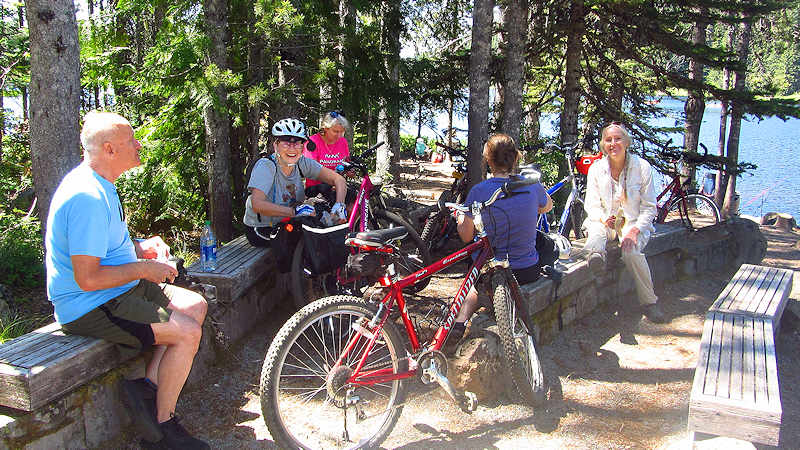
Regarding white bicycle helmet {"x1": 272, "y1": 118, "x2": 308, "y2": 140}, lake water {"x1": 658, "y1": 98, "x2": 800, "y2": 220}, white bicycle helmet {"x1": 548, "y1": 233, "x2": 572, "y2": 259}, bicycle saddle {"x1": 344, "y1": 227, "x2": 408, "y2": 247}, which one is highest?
white bicycle helmet {"x1": 272, "y1": 118, "x2": 308, "y2": 140}

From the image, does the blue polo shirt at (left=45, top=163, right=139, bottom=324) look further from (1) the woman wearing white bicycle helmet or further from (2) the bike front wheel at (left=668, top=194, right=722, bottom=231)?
(2) the bike front wheel at (left=668, top=194, right=722, bottom=231)

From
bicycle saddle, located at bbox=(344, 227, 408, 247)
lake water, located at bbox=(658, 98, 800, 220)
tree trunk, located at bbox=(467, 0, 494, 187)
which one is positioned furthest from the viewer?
lake water, located at bbox=(658, 98, 800, 220)

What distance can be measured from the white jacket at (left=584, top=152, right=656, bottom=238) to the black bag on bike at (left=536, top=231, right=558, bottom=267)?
1177 mm

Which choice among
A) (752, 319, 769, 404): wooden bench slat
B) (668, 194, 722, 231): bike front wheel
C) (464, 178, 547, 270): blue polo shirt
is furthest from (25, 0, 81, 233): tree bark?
(668, 194, 722, 231): bike front wheel

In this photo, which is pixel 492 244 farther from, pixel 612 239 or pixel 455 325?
pixel 612 239

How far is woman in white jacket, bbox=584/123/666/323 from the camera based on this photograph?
5375mm

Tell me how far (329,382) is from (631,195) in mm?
3624

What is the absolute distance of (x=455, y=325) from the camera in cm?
399

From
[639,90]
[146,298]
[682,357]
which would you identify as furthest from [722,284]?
[146,298]

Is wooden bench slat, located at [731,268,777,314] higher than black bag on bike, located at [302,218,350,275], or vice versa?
black bag on bike, located at [302,218,350,275]

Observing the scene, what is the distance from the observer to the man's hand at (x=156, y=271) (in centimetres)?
285

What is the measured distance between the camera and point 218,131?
6.16 m

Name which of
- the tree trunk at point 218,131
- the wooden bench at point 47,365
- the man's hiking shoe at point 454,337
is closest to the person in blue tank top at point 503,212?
the man's hiking shoe at point 454,337

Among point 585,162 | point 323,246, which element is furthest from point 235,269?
point 585,162
